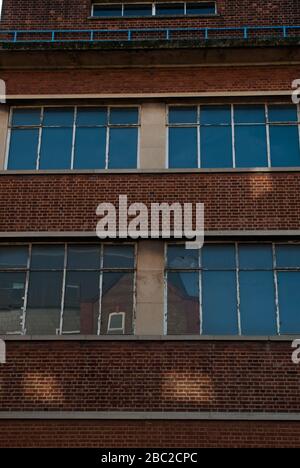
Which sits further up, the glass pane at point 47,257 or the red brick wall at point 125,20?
the red brick wall at point 125,20

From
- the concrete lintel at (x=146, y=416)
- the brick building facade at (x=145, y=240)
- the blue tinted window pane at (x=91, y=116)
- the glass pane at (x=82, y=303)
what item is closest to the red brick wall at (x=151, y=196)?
the brick building facade at (x=145, y=240)

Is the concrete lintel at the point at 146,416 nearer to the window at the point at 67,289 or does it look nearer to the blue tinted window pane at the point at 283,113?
Result: the window at the point at 67,289

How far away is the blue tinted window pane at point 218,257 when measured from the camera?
15117 millimetres

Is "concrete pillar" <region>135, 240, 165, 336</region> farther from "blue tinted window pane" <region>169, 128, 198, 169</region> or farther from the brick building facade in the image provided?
"blue tinted window pane" <region>169, 128, 198, 169</region>

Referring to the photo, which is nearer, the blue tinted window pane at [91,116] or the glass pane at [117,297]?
the glass pane at [117,297]

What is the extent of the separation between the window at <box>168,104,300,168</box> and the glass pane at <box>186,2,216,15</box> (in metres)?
3.52

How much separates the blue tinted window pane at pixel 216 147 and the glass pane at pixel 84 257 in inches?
127

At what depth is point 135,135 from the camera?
654 inches

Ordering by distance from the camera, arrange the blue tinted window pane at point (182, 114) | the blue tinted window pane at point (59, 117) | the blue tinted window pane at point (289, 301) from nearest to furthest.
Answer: the blue tinted window pane at point (289, 301)
the blue tinted window pane at point (182, 114)
the blue tinted window pane at point (59, 117)

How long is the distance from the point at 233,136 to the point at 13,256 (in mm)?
5724

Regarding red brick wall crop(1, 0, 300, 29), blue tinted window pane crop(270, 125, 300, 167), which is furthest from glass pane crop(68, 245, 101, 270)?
red brick wall crop(1, 0, 300, 29)

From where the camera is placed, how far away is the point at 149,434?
13555 millimetres

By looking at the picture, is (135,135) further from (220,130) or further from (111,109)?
(220,130)

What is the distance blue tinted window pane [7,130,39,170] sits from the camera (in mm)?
16422
